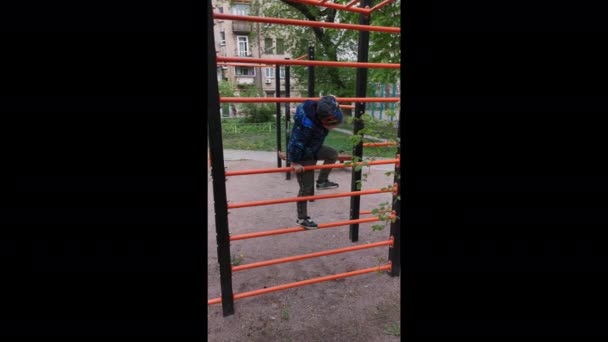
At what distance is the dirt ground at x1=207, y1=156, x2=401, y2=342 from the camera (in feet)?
6.92

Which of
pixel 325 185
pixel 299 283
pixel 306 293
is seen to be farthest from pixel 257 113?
pixel 299 283

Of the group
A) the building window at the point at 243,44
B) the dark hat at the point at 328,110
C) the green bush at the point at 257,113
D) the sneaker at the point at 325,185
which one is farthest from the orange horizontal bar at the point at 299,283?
the building window at the point at 243,44

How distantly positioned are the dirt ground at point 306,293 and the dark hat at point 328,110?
139 centimetres

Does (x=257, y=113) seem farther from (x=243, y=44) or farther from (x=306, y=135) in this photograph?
(x=243, y=44)

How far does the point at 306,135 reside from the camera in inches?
108

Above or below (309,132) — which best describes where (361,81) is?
above

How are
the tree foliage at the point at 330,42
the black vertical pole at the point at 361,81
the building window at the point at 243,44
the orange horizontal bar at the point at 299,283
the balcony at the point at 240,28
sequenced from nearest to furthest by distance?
the orange horizontal bar at the point at 299,283, the black vertical pole at the point at 361,81, the tree foliage at the point at 330,42, the balcony at the point at 240,28, the building window at the point at 243,44

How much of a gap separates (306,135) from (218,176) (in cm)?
103

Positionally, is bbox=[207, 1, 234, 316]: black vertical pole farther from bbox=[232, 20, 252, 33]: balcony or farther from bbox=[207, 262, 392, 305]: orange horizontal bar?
bbox=[232, 20, 252, 33]: balcony

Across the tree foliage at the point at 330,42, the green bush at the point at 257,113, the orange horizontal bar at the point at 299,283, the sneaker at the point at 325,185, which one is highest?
the tree foliage at the point at 330,42

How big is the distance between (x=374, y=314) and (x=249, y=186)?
151 inches

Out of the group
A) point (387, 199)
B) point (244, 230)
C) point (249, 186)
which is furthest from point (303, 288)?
point (249, 186)

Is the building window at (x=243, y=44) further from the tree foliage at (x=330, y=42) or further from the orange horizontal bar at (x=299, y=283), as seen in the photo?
the orange horizontal bar at (x=299, y=283)

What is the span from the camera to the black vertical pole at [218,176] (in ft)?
5.55
